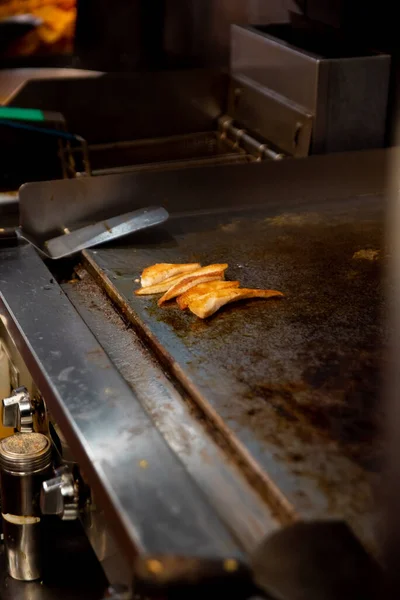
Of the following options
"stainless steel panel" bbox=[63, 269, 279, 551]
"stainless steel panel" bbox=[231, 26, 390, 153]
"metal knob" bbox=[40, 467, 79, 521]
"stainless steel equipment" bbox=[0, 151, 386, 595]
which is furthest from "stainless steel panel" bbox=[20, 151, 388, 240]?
"metal knob" bbox=[40, 467, 79, 521]

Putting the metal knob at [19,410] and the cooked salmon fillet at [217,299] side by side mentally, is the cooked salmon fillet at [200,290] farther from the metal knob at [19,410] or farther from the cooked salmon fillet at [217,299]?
the metal knob at [19,410]

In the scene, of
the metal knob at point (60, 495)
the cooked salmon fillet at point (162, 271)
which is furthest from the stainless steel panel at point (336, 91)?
the metal knob at point (60, 495)

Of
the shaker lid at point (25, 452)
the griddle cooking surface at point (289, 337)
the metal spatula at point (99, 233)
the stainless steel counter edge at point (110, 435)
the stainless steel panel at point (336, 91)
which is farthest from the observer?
the stainless steel panel at point (336, 91)

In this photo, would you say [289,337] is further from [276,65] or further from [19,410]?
[276,65]

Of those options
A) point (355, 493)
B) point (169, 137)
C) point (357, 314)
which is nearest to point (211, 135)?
point (169, 137)

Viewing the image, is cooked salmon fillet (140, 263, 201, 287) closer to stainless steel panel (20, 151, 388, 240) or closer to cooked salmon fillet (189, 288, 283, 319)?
cooked salmon fillet (189, 288, 283, 319)

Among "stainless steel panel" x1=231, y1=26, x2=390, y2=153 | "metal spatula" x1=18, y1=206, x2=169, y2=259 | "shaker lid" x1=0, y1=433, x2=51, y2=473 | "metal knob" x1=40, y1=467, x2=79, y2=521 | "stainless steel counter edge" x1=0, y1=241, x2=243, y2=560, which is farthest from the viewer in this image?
"stainless steel panel" x1=231, y1=26, x2=390, y2=153

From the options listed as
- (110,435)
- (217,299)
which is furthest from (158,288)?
(110,435)
